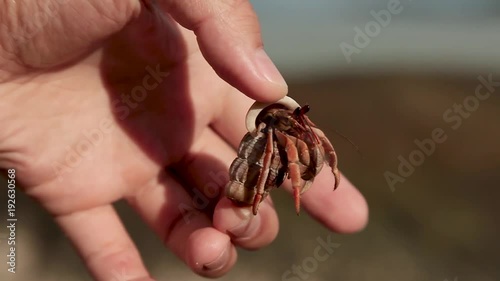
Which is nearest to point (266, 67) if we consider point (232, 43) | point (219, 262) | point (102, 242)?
point (232, 43)

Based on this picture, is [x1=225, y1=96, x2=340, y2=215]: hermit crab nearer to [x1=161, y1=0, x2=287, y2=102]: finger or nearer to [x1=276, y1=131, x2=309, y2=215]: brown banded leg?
[x1=276, y1=131, x2=309, y2=215]: brown banded leg

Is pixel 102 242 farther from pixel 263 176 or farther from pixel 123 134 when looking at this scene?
pixel 263 176

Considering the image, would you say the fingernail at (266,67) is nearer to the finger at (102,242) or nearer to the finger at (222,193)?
the finger at (222,193)

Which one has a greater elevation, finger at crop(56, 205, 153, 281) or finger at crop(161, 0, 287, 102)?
finger at crop(161, 0, 287, 102)

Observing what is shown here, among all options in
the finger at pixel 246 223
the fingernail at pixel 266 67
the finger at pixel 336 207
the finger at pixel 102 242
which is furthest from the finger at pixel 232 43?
the finger at pixel 102 242

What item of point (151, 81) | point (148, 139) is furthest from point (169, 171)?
point (151, 81)

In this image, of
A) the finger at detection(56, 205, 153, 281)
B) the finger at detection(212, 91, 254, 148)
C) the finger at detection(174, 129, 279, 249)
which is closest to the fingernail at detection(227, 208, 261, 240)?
the finger at detection(174, 129, 279, 249)
